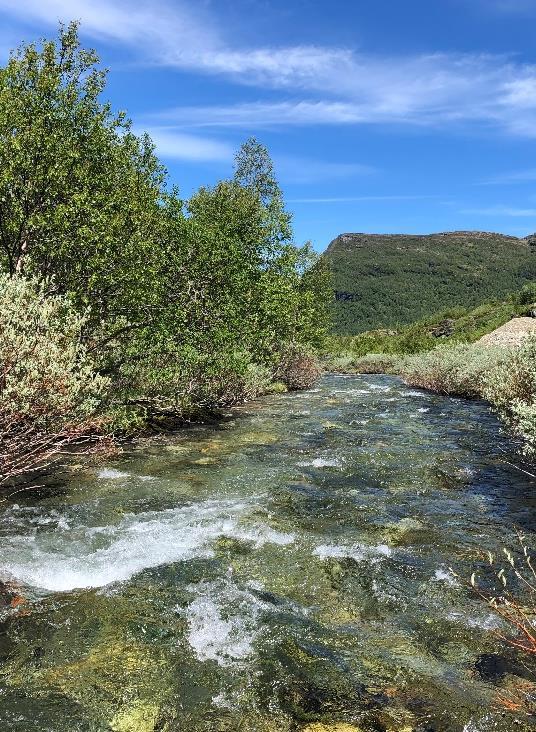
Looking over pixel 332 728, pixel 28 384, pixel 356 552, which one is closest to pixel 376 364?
pixel 356 552

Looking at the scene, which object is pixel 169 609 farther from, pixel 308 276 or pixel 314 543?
pixel 308 276

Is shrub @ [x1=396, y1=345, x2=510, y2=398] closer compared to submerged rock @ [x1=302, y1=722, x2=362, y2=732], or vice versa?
submerged rock @ [x1=302, y1=722, x2=362, y2=732]

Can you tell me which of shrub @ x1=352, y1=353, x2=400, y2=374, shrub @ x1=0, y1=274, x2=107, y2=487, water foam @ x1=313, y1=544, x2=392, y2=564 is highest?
shrub @ x1=0, y1=274, x2=107, y2=487

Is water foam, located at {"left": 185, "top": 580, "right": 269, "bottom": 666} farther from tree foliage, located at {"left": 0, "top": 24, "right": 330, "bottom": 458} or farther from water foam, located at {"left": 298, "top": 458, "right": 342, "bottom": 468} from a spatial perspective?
water foam, located at {"left": 298, "top": 458, "right": 342, "bottom": 468}

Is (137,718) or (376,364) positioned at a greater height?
(137,718)

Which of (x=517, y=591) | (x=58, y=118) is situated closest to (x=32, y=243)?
(x=58, y=118)

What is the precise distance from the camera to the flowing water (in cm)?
583

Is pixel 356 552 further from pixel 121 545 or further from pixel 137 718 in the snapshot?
pixel 137 718

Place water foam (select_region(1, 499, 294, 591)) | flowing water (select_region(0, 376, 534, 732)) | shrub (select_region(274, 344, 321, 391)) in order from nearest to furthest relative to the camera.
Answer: flowing water (select_region(0, 376, 534, 732)) → water foam (select_region(1, 499, 294, 591)) → shrub (select_region(274, 344, 321, 391))

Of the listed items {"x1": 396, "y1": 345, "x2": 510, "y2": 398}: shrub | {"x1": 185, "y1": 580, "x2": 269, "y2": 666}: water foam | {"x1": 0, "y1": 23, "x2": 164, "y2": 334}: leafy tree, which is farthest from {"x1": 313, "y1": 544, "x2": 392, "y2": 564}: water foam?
{"x1": 396, "y1": 345, "x2": 510, "y2": 398}: shrub

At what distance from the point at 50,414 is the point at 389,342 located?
73.7 metres

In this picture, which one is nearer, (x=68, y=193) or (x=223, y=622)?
(x=223, y=622)

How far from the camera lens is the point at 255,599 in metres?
8.19

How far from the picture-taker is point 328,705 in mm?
5840
